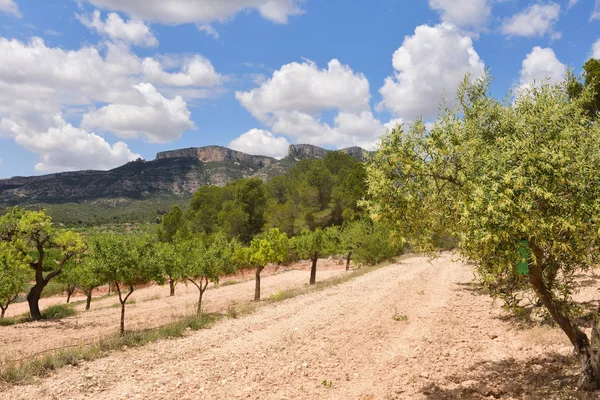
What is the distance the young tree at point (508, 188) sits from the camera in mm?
8211

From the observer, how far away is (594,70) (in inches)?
956

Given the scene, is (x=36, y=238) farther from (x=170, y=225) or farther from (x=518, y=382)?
(x=170, y=225)

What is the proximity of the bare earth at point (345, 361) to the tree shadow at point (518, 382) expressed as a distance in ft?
0.10

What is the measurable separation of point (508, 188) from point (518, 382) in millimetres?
7805

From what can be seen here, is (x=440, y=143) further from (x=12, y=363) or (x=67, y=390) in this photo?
(x=12, y=363)

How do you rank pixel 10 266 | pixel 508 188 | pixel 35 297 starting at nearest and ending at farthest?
1. pixel 508 188
2. pixel 10 266
3. pixel 35 297

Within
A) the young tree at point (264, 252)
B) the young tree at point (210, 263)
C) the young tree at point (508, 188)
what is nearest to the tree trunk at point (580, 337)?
the young tree at point (508, 188)

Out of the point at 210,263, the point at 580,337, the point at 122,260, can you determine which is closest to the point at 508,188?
the point at 580,337

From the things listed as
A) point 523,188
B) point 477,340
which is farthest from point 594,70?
point 523,188

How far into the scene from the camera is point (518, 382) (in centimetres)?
1216

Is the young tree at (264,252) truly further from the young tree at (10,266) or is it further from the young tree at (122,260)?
the young tree at (10,266)

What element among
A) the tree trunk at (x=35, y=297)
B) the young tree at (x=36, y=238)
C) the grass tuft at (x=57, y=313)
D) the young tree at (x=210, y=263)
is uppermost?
the young tree at (x=36, y=238)

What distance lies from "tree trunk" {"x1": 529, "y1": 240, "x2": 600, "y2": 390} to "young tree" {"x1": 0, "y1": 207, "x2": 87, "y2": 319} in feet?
117

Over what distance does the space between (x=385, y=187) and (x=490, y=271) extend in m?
3.60
